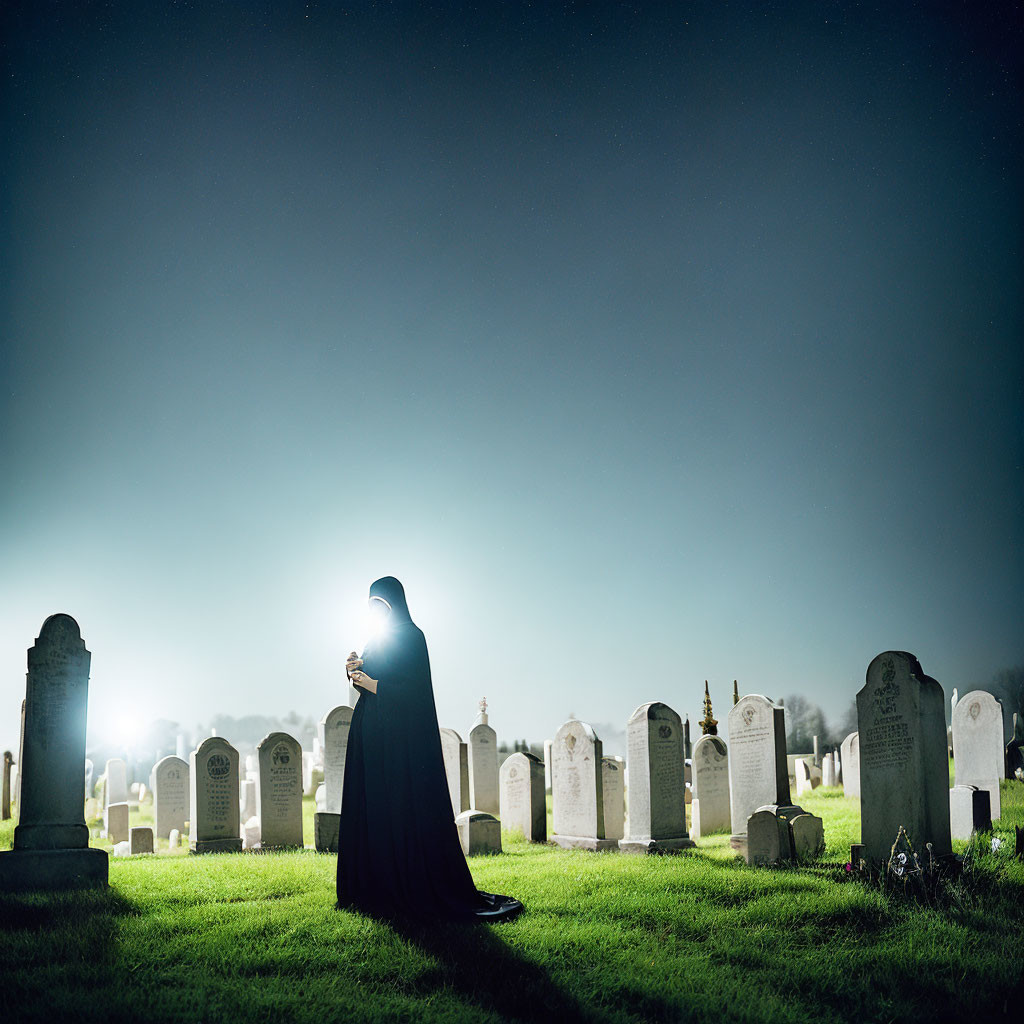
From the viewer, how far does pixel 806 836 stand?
10.3m

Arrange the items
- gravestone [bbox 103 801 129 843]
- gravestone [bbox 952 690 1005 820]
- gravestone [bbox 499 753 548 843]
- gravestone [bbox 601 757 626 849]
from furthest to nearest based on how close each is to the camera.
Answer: gravestone [bbox 103 801 129 843] < gravestone [bbox 601 757 626 849] < gravestone [bbox 952 690 1005 820] < gravestone [bbox 499 753 548 843]

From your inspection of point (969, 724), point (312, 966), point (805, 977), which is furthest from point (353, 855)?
point (969, 724)

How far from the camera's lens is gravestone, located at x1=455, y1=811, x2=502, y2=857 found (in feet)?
37.1

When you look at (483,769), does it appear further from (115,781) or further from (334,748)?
(115,781)

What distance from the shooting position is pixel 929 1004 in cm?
570

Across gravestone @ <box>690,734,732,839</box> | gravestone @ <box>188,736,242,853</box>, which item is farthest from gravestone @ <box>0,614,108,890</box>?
gravestone @ <box>690,734,732,839</box>

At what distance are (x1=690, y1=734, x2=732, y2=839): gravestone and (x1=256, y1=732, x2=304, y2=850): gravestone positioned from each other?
617 cm

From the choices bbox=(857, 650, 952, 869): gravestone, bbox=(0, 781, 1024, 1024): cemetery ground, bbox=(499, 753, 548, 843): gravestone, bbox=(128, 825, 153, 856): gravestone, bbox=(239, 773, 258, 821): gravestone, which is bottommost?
bbox=(239, 773, 258, 821): gravestone

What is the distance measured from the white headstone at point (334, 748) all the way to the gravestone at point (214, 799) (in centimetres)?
129

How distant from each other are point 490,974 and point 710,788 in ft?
32.9

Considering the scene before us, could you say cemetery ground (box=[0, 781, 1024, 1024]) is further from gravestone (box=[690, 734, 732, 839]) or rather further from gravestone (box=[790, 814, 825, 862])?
gravestone (box=[690, 734, 732, 839])

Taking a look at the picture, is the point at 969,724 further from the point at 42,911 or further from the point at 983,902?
the point at 42,911

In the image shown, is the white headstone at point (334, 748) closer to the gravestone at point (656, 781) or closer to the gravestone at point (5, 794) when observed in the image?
the gravestone at point (656, 781)

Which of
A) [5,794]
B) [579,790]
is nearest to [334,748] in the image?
[579,790]
